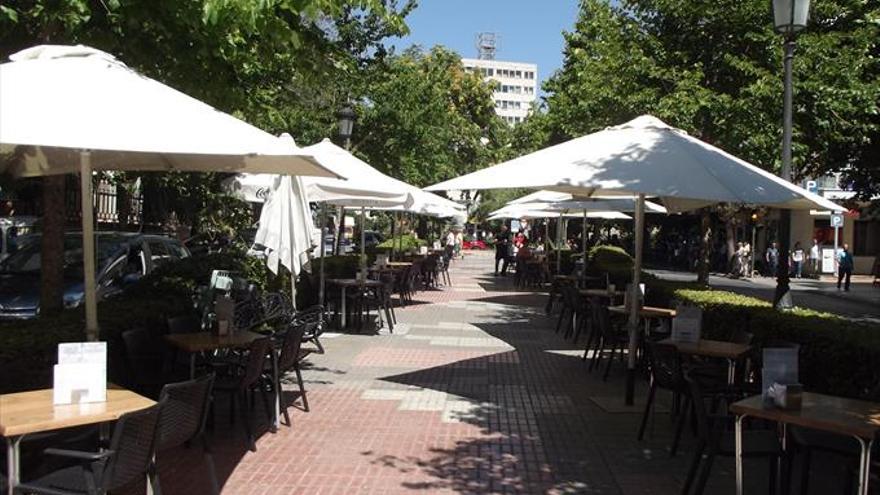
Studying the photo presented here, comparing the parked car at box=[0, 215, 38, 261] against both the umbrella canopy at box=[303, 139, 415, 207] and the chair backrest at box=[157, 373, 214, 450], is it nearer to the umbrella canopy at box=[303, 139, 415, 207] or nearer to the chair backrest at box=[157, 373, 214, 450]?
the umbrella canopy at box=[303, 139, 415, 207]

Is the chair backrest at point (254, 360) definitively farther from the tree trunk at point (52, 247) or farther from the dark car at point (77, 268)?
the dark car at point (77, 268)

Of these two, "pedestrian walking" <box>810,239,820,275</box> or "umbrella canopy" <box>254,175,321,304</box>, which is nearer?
"umbrella canopy" <box>254,175,321,304</box>

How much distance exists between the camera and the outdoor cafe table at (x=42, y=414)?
11.8 ft

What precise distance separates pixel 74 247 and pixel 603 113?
33.5 ft

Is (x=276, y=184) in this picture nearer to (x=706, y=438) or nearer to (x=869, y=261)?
(x=706, y=438)

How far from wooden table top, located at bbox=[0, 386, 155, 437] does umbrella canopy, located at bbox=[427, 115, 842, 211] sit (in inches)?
134

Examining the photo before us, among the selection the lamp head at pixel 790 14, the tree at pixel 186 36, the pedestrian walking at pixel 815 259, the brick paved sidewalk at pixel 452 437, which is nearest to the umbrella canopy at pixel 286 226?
the brick paved sidewalk at pixel 452 437

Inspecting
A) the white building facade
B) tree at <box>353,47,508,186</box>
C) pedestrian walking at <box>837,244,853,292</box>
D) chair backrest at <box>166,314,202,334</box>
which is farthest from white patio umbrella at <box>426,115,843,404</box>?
the white building facade

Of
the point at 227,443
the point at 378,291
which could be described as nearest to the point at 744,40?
the point at 378,291

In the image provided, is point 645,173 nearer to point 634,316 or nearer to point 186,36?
point 634,316

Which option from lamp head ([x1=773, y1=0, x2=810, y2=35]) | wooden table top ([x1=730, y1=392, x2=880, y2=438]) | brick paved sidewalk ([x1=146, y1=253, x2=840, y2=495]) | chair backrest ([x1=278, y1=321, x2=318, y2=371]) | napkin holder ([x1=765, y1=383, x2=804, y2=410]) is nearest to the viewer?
wooden table top ([x1=730, y1=392, x2=880, y2=438])

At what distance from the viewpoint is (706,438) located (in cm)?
482

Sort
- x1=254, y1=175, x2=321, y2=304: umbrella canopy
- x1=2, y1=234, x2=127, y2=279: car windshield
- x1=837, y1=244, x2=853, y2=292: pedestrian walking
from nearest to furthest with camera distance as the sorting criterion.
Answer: x1=254, y1=175, x2=321, y2=304: umbrella canopy, x1=2, y1=234, x2=127, y2=279: car windshield, x1=837, y1=244, x2=853, y2=292: pedestrian walking

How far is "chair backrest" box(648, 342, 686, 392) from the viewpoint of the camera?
614 centimetres
